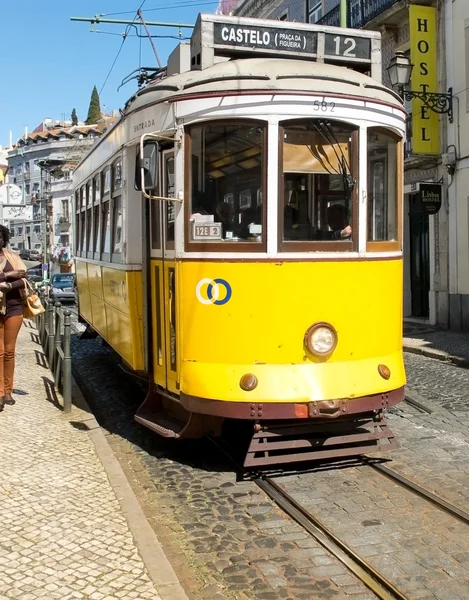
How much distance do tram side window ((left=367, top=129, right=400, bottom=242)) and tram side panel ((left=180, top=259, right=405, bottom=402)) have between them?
0.45 m

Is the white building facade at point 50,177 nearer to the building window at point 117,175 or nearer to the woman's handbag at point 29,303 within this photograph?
the woman's handbag at point 29,303

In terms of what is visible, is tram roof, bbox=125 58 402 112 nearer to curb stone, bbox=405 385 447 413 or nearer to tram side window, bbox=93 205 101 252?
tram side window, bbox=93 205 101 252

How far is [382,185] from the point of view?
6.00 m

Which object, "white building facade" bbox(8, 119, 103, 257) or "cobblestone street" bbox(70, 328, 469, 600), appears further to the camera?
→ "white building facade" bbox(8, 119, 103, 257)

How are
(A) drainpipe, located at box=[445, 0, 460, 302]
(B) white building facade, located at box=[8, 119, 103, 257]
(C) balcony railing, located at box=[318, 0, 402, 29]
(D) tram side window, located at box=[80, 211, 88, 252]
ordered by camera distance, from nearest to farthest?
(D) tram side window, located at box=[80, 211, 88, 252] → (A) drainpipe, located at box=[445, 0, 460, 302] → (C) balcony railing, located at box=[318, 0, 402, 29] → (B) white building facade, located at box=[8, 119, 103, 257]

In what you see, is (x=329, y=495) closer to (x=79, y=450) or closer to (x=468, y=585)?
(x=468, y=585)

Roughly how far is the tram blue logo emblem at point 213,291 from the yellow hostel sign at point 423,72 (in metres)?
11.7

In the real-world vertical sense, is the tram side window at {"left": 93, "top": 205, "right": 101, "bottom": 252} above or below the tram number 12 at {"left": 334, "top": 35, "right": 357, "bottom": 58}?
below

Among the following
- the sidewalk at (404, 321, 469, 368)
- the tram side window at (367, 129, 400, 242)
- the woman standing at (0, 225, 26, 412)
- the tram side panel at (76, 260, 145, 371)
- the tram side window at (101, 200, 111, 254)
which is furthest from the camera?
the sidewalk at (404, 321, 469, 368)

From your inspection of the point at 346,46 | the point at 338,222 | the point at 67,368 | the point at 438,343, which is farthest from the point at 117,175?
the point at 438,343

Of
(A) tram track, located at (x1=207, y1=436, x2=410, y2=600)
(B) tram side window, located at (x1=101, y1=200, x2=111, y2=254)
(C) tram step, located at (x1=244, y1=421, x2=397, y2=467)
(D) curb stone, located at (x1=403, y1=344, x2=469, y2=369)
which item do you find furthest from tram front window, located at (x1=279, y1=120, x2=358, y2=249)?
(D) curb stone, located at (x1=403, y1=344, x2=469, y2=369)

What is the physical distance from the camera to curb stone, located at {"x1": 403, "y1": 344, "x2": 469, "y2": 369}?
11.6m

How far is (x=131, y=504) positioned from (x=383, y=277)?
269cm

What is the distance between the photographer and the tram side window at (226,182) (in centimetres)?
556
